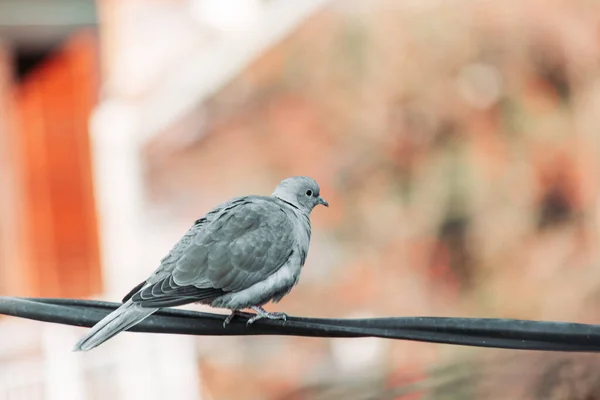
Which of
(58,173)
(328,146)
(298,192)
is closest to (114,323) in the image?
(298,192)

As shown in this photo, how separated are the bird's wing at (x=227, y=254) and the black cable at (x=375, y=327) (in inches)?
9.0

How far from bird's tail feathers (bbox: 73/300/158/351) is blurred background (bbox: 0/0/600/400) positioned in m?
5.84

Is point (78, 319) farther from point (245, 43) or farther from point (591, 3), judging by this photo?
point (591, 3)

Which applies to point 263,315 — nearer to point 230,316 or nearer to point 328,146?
point 230,316

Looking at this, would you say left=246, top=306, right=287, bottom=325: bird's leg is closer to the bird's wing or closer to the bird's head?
A: the bird's wing

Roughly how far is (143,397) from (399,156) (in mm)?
3908

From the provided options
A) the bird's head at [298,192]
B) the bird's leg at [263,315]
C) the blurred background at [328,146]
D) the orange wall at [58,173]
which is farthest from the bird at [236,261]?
the orange wall at [58,173]

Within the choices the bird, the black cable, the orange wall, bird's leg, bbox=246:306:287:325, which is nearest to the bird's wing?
the bird

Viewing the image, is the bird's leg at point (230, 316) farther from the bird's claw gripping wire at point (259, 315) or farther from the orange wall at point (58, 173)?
the orange wall at point (58, 173)

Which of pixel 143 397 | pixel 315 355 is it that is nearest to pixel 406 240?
pixel 315 355

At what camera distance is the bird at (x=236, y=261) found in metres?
2.71

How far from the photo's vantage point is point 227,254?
2.86 meters

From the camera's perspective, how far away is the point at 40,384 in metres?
6.50

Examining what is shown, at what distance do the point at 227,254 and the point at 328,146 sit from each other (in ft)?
21.8
